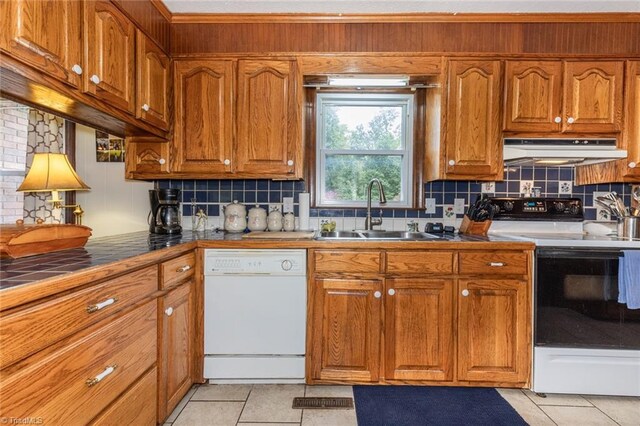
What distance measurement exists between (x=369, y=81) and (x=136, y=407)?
88.3 inches

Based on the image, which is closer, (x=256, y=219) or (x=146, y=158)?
(x=146, y=158)

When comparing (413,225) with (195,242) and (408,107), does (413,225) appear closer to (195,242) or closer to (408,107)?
(408,107)

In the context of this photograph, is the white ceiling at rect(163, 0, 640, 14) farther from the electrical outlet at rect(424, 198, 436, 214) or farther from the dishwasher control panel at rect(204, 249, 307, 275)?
the dishwasher control panel at rect(204, 249, 307, 275)

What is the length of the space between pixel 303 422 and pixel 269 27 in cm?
239

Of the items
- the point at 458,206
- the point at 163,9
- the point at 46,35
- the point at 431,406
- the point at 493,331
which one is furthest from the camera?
the point at 458,206

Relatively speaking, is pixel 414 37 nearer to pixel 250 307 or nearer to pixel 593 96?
pixel 593 96

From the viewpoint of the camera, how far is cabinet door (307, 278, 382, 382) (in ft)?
6.79

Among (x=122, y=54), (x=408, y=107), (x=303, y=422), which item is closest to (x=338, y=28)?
(x=408, y=107)

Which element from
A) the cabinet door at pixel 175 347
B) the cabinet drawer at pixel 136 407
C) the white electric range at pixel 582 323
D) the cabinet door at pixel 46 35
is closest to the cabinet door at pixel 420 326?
the white electric range at pixel 582 323

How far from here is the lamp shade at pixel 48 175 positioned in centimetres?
196

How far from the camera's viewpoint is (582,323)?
2.00 meters

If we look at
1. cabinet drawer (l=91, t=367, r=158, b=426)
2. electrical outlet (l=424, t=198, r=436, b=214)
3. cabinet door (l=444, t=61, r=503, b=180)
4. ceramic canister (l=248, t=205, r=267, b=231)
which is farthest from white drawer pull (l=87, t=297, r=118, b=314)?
electrical outlet (l=424, t=198, r=436, b=214)

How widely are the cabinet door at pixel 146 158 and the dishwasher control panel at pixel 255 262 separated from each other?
0.76 m

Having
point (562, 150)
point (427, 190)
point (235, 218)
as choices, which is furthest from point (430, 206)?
point (235, 218)
